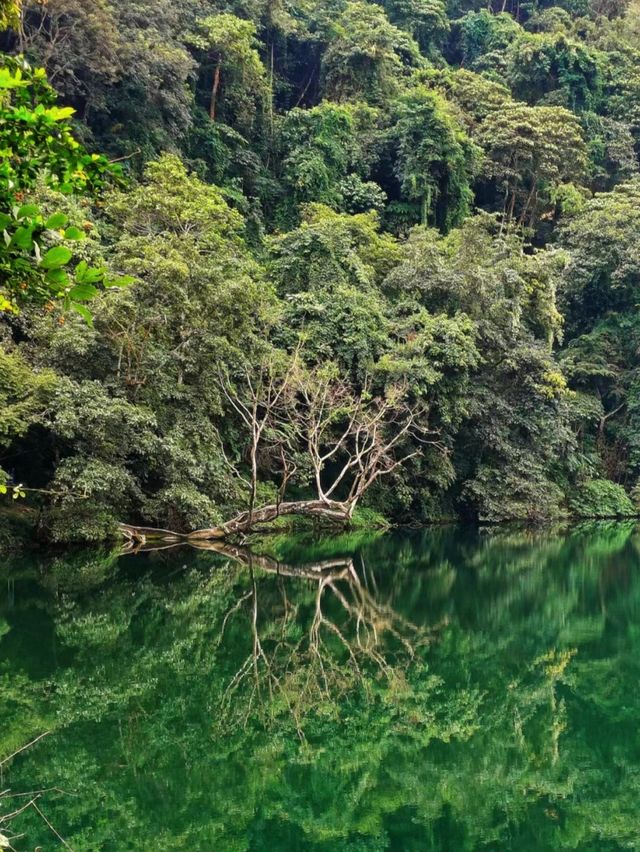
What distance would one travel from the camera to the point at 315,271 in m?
21.2

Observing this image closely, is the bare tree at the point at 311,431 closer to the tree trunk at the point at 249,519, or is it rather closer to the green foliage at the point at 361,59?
the tree trunk at the point at 249,519

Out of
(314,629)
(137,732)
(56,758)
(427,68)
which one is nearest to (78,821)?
(56,758)

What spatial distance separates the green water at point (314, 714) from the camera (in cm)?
479

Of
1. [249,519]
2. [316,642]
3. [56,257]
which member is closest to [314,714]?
[316,642]

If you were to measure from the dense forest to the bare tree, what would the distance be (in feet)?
0.39

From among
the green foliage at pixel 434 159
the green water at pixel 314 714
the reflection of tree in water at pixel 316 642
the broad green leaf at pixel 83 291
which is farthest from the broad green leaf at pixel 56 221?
the green foliage at pixel 434 159

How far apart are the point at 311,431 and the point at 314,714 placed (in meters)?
11.1

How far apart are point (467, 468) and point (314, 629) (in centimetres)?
1450

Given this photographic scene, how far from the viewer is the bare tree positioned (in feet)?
55.9

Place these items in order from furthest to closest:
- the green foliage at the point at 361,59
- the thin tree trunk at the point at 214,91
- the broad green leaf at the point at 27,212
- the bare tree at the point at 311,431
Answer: the green foliage at the point at 361,59
the thin tree trunk at the point at 214,91
the bare tree at the point at 311,431
the broad green leaf at the point at 27,212

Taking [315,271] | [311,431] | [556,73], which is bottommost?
[311,431]

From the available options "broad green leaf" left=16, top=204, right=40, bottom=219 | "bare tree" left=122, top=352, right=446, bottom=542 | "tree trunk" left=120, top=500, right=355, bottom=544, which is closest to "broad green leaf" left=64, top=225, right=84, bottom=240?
"broad green leaf" left=16, top=204, right=40, bottom=219

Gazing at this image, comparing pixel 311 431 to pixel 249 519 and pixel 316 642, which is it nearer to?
pixel 249 519

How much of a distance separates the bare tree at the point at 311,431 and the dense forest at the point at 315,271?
0.12 m
